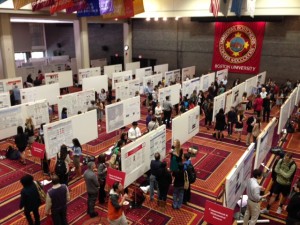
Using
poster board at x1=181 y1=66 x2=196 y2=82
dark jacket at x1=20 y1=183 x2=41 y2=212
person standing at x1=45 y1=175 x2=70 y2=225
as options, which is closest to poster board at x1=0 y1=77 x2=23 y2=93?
poster board at x1=181 y1=66 x2=196 y2=82

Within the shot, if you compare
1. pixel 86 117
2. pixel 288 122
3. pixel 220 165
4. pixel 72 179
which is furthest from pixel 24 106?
pixel 288 122

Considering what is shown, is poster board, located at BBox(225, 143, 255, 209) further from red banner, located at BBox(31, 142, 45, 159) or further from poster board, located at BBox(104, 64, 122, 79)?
poster board, located at BBox(104, 64, 122, 79)

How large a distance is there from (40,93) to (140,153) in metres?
8.86

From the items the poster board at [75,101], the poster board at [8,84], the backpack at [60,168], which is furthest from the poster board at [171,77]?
the backpack at [60,168]

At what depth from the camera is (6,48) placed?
17.5 m

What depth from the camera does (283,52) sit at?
19.6 m

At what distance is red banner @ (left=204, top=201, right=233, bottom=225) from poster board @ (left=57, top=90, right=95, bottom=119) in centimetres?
848

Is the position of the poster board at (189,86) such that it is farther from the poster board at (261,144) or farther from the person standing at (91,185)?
the person standing at (91,185)

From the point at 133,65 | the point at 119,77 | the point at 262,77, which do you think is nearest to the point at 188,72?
the point at 133,65

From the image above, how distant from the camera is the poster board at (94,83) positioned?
1667cm

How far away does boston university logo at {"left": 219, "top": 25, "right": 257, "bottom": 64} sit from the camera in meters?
20.5

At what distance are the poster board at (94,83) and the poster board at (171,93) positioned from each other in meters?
4.65

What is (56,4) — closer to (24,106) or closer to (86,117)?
(24,106)

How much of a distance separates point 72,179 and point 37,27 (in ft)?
76.8
